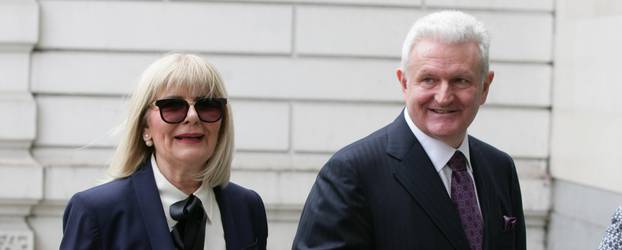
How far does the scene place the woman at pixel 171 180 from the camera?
12.0ft

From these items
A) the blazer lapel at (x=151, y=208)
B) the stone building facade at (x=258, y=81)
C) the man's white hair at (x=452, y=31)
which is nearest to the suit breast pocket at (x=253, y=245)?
the blazer lapel at (x=151, y=208)

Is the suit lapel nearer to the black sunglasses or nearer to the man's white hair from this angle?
the man's white hair

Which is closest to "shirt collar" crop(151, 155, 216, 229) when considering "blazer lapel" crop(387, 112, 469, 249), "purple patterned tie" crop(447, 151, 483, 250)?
"blazer lapel" crop(387, 112, 469, 249)

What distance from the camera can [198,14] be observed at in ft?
31.0

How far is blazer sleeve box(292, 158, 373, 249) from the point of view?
3445 mm

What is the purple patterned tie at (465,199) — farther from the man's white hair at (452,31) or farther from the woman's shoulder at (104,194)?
the woman's shoulder at (104,194)

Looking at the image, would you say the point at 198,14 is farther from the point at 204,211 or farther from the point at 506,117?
the point at 204,211

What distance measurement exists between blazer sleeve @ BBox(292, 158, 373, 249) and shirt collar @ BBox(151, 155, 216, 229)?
47 cm

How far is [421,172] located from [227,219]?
29.2 inches

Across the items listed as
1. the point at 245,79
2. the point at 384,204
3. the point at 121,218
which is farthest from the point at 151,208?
the point at 245,79

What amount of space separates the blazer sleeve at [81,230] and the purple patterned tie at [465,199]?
1.16 metres

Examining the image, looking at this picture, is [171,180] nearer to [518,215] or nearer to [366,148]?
[366,148]

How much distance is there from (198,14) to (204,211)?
5775 mm

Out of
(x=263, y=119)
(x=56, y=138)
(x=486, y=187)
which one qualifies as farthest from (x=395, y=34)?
(x=486, y=187)
